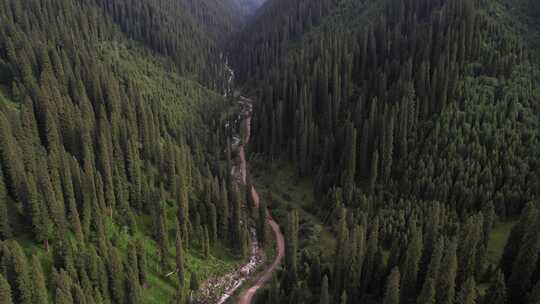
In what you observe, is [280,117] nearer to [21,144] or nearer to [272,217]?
[272,217]

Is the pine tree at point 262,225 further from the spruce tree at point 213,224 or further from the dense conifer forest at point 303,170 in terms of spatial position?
the spruce tree at point 213,224

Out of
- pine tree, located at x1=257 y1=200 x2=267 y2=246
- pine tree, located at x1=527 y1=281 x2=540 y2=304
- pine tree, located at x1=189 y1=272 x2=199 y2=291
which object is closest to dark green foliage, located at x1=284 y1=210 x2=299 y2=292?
pine tree, located at x1=257 y1=200 x2=267 y2=246

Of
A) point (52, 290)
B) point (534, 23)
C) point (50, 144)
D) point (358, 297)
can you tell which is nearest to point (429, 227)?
point (358, 297)

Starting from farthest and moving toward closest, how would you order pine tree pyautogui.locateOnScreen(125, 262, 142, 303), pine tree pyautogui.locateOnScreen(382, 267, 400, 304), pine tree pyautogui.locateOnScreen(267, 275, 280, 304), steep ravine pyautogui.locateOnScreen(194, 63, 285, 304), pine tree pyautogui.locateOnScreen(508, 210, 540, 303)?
steep ravine pyautogui.locateOnScreen(194, 63, 285, 304) < pine tree pyautogui.locateOnScreen(267, 275, 280, 304) < pine tree pyautogui.locateOnScreen(125, 262, 142, 303) < pine tree pyautogui.locateOnScreen(382, 267, 400, 304) < pine tree pyautogui.locateOnScreen(508, 210, 540, 303)

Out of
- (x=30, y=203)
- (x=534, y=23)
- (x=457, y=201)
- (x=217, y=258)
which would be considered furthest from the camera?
(x=534, y=23)

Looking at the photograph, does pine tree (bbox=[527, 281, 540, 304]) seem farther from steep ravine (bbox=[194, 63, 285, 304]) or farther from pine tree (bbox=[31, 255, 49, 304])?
pine tree (bbox=[31, 255, 49, 304])

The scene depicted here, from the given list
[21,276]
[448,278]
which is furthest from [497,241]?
[21,276]
